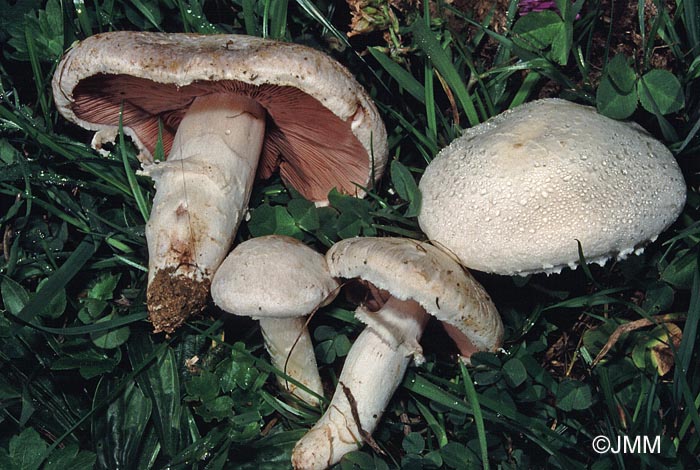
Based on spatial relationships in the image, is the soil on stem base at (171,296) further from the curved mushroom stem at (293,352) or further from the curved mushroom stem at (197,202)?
the curved mushroom stem at (293,352)

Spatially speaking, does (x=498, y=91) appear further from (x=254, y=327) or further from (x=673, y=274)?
(x=254, y=327)


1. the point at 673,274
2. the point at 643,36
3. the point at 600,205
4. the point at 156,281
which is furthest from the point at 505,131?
the point at 156,281

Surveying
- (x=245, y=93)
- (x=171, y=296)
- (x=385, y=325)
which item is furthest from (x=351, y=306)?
(x=245, y=93)

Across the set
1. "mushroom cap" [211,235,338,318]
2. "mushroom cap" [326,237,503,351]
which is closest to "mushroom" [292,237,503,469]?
"mushroom cap" [326,237,503,351]

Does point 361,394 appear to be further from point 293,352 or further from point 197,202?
point 197,202
